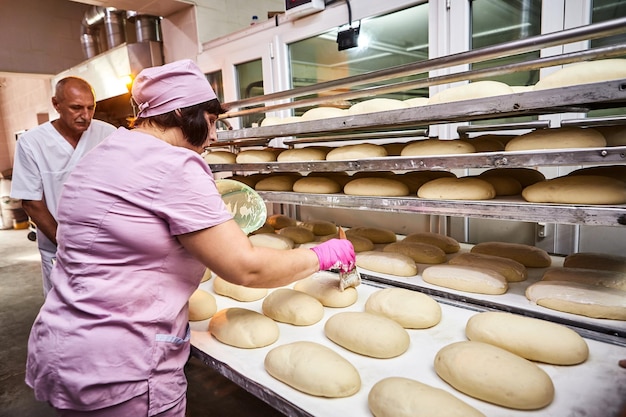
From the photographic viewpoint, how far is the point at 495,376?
907 mm

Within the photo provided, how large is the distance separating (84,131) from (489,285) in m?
2.31

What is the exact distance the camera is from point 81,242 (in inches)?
36.7

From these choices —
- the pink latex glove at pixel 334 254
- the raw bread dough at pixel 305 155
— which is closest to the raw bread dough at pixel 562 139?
the pink latex glove at pixel 334 254

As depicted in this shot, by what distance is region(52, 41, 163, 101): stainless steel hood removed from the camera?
154 inches

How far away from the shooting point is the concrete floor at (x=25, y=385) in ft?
6.89

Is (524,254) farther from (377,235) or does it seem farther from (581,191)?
(377,235)

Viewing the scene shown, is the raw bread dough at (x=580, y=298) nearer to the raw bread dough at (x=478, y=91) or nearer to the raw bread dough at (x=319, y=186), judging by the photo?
the raw bread dough at (x=478, y=91)

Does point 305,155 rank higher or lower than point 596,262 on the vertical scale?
higher

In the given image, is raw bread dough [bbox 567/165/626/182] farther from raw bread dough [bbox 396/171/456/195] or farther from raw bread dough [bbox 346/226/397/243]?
raw bread dough [bbox 346/226/397/243]

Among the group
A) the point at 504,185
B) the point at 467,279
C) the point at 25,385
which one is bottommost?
the point at 25,385

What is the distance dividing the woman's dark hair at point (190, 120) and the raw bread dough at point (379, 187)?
87 centimetres

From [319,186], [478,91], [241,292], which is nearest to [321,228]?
[319,186]

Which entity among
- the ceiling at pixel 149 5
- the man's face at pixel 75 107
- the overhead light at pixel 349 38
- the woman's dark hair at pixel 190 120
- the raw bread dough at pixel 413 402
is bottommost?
the raw bread dough at pixel 413 402

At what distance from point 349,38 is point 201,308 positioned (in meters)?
2.01
